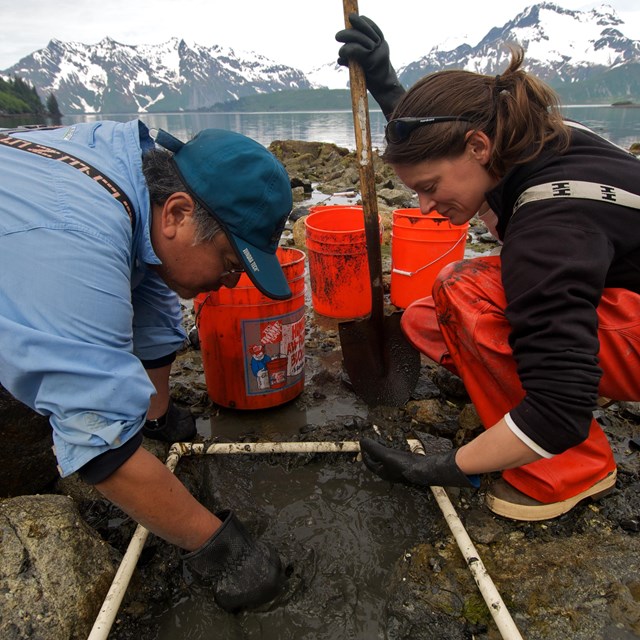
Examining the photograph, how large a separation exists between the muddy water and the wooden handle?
131 cm

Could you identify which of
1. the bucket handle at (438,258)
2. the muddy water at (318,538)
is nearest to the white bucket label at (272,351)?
the muddy water at (318,538)

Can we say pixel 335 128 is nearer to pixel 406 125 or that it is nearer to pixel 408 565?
pixel 406 125

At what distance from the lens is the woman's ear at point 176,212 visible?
4.90 ft

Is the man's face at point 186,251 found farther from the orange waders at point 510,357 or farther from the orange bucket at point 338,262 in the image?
the orange bucket at point 338,262

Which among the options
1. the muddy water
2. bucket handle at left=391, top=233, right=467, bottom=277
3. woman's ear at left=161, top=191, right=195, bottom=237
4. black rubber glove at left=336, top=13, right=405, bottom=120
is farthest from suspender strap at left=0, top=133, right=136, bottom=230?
bucket handle at left=391, top=233, right=467, bottom=277

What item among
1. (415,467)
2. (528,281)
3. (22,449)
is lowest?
(415,467)

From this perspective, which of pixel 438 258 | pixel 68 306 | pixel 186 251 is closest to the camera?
pixel 68 306

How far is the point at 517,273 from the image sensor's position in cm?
152

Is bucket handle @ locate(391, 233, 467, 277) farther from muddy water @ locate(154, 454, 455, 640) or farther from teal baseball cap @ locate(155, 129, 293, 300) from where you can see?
teal baseball cap @ locate(155, 129, 293, 300)

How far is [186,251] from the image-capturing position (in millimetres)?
1580

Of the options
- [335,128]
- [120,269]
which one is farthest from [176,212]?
[335,128]

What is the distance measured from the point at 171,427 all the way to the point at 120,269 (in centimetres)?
145

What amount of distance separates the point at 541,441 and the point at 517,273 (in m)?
0.56

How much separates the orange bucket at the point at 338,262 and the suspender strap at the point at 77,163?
8.46ft
